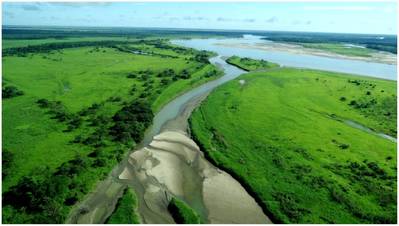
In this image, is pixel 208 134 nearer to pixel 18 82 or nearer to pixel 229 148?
pixel 229 148

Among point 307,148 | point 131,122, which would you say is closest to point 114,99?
point 131,122

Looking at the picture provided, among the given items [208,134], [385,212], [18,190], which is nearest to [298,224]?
[385,212]

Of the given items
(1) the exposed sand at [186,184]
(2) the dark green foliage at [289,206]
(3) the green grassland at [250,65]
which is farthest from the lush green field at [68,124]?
(2) the dark green foliage at [289,206]

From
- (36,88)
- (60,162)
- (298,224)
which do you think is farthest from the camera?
(36,88)

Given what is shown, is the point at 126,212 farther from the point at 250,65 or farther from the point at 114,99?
the point at 250,65

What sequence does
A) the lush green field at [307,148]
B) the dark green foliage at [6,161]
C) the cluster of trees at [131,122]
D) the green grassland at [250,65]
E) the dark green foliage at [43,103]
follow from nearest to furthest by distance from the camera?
the lush green field at [307,148] → the dark green foliage at [6,161] → the cluster of trees at [131,122] → the dark green foliage at [43,103] → the green grassland at [250,65]

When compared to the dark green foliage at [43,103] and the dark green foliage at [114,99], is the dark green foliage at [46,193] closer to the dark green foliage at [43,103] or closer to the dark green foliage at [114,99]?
the dark green foliage at [43,103]
